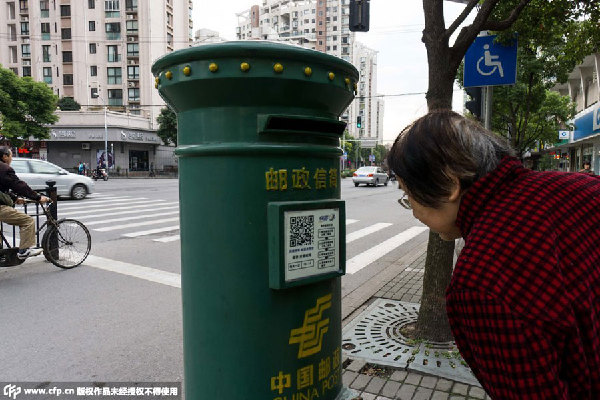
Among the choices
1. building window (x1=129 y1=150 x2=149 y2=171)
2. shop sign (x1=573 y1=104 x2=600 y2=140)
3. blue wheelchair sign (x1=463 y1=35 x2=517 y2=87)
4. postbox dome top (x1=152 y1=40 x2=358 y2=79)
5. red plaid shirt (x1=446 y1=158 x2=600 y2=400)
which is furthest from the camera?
building window (x1=129 y1=150 x2=149 y2=171)

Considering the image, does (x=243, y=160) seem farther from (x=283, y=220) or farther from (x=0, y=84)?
(x=0, y=84)

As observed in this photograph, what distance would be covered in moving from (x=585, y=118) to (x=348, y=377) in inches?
1032

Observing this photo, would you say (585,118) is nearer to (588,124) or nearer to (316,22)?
(588,124)

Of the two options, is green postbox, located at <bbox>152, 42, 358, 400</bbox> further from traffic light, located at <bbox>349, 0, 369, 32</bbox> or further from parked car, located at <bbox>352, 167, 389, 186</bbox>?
parked car, located at <bbox>352, 167, 389, 186</bbox>

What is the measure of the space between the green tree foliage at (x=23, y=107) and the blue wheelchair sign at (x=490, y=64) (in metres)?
31.6

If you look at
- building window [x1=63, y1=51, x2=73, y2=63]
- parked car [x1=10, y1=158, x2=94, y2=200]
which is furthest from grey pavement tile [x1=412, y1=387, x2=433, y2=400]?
building window [x1=63, y1=51, x2=73, y2=63]

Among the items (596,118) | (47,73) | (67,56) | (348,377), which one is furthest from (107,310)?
(47,73)

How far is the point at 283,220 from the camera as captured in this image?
5.06ft

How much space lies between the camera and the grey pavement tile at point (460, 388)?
2820 mm

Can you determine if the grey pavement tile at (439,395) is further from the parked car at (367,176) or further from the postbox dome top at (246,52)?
the parked car at (367,176)

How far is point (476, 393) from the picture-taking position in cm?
281

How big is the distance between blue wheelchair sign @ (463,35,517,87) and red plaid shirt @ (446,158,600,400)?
405 centimetres

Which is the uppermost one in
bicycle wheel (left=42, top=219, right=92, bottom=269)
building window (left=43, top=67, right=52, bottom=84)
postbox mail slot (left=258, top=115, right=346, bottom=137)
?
building window (left=43, top=67, right=52, bottom=84)

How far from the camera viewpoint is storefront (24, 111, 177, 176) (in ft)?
130
